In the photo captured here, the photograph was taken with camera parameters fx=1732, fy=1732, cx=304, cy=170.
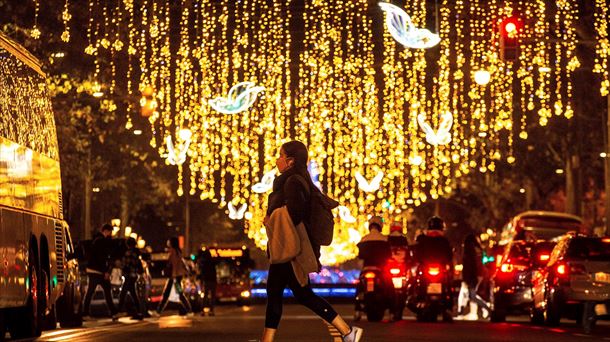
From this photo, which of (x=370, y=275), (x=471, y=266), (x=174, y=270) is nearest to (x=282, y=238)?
(x=370, y=275)

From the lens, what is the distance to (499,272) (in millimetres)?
31688

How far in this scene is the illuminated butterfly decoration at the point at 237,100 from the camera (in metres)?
41.0

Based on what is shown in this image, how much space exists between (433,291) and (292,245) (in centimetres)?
1353

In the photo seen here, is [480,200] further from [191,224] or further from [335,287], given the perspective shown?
[335,287]

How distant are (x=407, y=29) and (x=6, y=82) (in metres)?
16.3

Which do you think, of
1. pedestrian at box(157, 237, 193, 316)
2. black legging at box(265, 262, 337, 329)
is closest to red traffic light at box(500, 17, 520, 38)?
pedestrian at box(157, 237, 193, 316)

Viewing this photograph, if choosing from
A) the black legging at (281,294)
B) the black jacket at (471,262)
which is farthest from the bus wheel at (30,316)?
the black jacket at (471,262)

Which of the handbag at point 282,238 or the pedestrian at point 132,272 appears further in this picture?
the pedestrian at point 132,272

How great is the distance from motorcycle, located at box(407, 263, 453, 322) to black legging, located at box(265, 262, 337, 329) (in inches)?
512

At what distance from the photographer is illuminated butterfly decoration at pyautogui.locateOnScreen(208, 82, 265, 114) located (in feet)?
135

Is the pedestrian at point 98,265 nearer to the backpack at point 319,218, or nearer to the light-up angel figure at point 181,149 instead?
the backpack at point 319,218

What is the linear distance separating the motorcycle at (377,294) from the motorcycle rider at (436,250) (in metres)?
1.14

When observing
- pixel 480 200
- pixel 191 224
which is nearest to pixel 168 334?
pixel 480 200

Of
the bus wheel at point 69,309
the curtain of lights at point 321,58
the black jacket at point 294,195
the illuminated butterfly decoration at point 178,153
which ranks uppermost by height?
the curtain of lights at point 321,58
